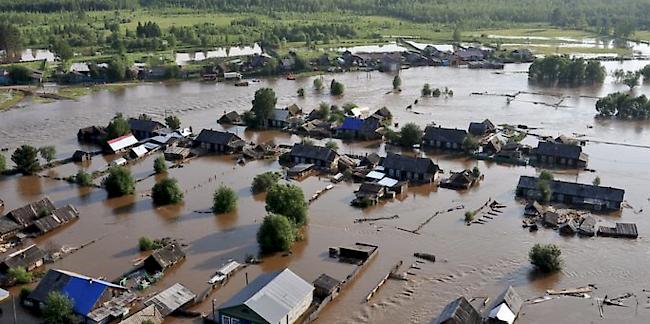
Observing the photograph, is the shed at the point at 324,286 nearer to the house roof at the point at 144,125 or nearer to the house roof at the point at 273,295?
the house roof at the point at 273,295

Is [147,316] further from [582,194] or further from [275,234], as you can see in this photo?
[582,194]

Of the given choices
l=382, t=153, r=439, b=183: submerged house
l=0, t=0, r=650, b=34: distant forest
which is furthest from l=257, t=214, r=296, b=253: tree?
l=0, t=0, r=650, b=34: distant forest

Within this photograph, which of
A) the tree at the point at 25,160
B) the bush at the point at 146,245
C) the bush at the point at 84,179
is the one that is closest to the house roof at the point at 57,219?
the bush at the point at 84,179

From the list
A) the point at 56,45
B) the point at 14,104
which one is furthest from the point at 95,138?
the point at 56,45

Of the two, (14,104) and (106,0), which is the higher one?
(106,0)

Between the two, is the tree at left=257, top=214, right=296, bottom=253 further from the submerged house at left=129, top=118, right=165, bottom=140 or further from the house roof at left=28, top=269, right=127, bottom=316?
the submerged house at left=129, top=118, right=165, bottom=140

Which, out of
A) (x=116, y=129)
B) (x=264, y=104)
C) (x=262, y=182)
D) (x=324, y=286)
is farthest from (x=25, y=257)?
(x=264, y=104)

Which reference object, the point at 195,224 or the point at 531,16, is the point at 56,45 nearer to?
the point at 195,224
